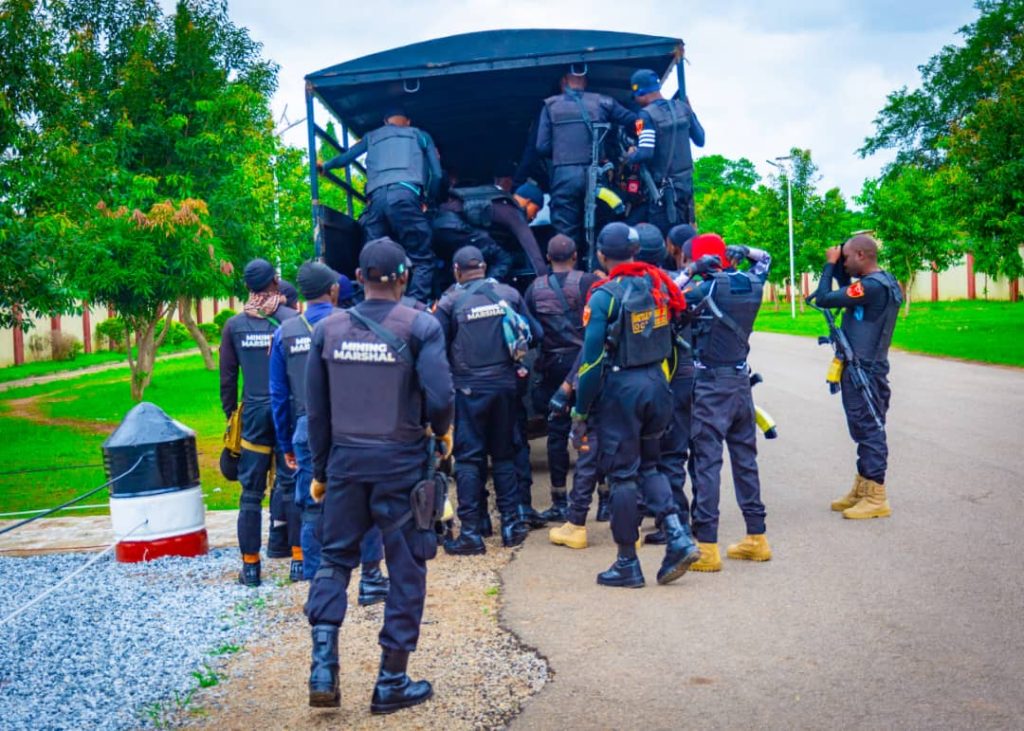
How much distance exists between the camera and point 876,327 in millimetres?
7582

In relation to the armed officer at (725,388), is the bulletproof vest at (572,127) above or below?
above

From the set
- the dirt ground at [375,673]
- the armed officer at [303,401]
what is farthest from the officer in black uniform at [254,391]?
the dirt ground at [375,673]

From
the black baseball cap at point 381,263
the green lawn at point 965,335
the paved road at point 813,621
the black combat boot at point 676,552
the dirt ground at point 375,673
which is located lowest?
the dirt ground at point 375,673

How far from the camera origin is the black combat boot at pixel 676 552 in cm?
586

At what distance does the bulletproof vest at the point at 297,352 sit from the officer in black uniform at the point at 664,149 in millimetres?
3597

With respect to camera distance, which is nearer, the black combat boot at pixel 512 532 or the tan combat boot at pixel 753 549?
the tan combat boot at pixel 753 549

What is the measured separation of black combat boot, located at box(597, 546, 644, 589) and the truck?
331 cm

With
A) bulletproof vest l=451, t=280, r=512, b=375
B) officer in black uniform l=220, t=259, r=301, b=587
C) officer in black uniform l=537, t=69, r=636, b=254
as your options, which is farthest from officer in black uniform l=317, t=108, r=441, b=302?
officer in black uniform l=220, t=259, r=301, b=587

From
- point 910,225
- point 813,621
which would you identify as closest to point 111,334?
point 910,225

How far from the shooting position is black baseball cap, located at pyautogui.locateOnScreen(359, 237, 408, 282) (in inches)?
180

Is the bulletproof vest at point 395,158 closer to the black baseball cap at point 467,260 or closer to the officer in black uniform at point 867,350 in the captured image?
the black baseball cap at point 467,260

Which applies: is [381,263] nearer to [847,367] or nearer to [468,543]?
[468,543]

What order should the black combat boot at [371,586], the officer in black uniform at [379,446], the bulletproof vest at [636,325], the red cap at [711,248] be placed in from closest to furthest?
1. the officer in black uniform at [379,446]
2. the bulletproof vest at [636,325]
3. the black combat boot at [371,586]
4. the red cap at [711,248]

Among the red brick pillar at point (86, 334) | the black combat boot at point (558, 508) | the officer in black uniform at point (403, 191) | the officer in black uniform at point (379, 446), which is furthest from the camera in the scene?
the red brick pillar at point (86, 334)
